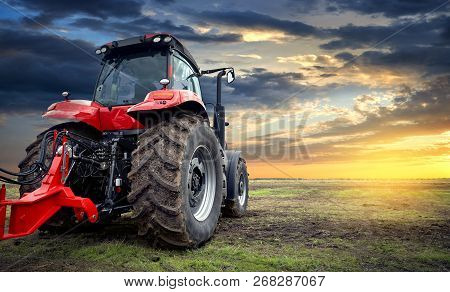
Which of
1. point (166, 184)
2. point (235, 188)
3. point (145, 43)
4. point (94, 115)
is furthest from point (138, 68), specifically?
point (235, 188)

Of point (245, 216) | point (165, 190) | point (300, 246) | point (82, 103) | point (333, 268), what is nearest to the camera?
point (333, 268)

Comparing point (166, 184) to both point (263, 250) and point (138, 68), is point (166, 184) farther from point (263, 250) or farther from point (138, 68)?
point (138, 68)

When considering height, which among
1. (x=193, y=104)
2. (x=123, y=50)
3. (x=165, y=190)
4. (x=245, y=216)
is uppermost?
(x=123, y=50)

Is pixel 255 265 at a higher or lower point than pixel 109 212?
lower

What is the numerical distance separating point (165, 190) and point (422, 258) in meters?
3.15

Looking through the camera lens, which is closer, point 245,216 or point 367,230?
point 367,230

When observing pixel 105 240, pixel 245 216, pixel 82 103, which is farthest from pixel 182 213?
pixel 245 216

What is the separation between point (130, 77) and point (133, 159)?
2.11m

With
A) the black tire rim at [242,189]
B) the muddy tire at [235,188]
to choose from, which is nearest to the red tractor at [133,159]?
the muddy tire at [235,188]

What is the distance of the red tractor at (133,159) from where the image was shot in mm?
4234

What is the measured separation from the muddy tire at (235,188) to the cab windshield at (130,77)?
295 centimetres

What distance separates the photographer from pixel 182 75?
6.41m
